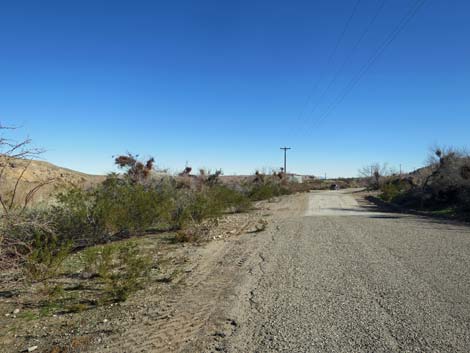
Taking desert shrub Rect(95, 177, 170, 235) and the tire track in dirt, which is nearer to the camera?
the tire track in dirt

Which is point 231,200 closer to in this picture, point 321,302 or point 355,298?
point 355,298

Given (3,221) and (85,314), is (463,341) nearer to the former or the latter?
(85,314)

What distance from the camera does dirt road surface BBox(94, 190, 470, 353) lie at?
15.9 feet

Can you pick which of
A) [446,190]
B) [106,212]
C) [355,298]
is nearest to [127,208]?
[106,212]

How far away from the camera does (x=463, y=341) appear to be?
4.69m

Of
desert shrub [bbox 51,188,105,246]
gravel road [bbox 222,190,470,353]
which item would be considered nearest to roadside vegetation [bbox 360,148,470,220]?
gravel road [bbox 222,190,470,353]

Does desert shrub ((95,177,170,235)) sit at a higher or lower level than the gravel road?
higher

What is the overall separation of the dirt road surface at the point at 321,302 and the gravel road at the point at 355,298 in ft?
0.05

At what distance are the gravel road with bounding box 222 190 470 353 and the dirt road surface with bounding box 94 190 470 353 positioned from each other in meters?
0.01

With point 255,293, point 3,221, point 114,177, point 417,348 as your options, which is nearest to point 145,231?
point 114,177

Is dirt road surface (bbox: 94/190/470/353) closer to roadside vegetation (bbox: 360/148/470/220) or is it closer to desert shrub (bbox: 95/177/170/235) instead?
desert shrub (bbox: 95/177/170/235)

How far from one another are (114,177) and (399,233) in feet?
37.1

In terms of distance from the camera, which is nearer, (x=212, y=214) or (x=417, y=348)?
(x=417, y=348)

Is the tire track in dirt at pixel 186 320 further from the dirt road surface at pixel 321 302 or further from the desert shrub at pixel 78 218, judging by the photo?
the desert shrub at pixel 78 218
